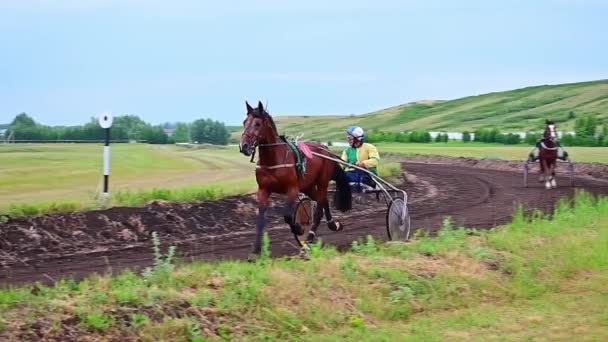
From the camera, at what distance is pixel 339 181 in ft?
42.7

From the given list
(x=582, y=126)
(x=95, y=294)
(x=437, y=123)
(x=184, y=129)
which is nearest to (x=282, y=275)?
(x=95, y=294)

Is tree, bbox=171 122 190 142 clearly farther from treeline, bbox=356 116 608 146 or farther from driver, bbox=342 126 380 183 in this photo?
treeline, bbox=356 116 608 146

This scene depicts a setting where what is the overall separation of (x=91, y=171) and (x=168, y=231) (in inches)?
186

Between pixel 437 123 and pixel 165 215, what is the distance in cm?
6744

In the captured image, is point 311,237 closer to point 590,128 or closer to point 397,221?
point 397,221

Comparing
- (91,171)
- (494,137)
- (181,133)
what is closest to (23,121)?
(91,171)

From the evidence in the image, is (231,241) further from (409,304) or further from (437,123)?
(437,123)

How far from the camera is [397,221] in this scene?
1300 cm

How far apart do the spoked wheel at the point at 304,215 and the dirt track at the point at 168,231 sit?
30cm

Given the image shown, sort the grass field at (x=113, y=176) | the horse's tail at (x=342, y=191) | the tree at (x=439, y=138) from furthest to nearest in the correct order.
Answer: the tree at (x=439, y=138), the grass field at (x=113, y=176), the horse's tail at (x=342, y=191)

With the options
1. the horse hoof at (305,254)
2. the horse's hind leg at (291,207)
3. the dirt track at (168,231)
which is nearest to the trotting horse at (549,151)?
the dirt track at (168,231)

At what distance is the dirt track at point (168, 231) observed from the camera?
10.7 metres

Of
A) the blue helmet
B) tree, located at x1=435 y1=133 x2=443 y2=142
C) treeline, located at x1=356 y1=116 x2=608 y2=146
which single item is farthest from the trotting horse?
tree, located at x1=435 y1=133 x2=443 y2=142

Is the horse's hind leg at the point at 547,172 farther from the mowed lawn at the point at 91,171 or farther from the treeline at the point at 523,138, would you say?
the treeline at the point at 523,138
